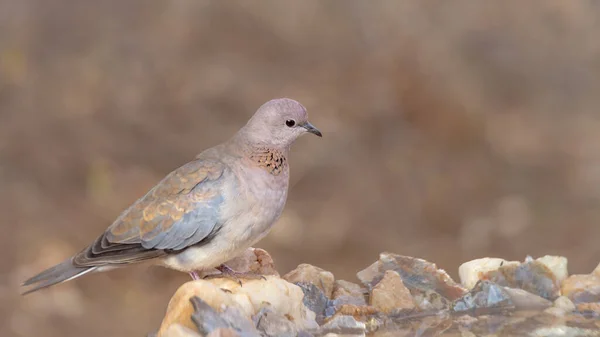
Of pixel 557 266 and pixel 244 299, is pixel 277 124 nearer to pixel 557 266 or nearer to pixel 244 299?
pixel 244 299

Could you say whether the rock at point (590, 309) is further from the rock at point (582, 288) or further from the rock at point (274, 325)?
the rock at point (274, 325)

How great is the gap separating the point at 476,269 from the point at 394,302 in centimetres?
47

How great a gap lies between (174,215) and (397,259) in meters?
0.94

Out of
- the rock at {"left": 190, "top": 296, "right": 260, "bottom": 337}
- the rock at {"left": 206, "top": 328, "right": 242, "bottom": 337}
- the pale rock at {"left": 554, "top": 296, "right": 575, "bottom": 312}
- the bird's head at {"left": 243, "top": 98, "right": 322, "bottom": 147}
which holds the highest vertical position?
the bird's head at {"left": 243, "top": 98, "right": 322, "bottom": 147}

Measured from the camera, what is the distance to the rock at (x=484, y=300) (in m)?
3.40

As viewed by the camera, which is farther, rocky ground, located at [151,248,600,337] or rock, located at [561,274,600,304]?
rock, located at [561,274,600,304]

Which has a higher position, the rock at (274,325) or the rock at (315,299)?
the rock at (315,299)

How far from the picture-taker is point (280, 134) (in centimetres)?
327

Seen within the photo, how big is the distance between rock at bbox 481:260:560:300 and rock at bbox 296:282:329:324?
2.16 feet

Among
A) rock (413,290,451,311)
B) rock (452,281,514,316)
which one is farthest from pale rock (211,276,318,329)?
rock (452,281,514,316)

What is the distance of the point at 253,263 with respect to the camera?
354 centimetres

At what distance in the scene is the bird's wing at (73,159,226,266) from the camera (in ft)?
10.3

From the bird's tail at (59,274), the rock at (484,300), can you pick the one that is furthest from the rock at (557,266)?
the bird's tail at (59,274)

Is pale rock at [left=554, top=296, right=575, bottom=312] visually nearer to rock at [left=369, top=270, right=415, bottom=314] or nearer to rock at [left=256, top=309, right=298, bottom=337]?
rock at [left=369, top=270, right=415, bottom=314]
